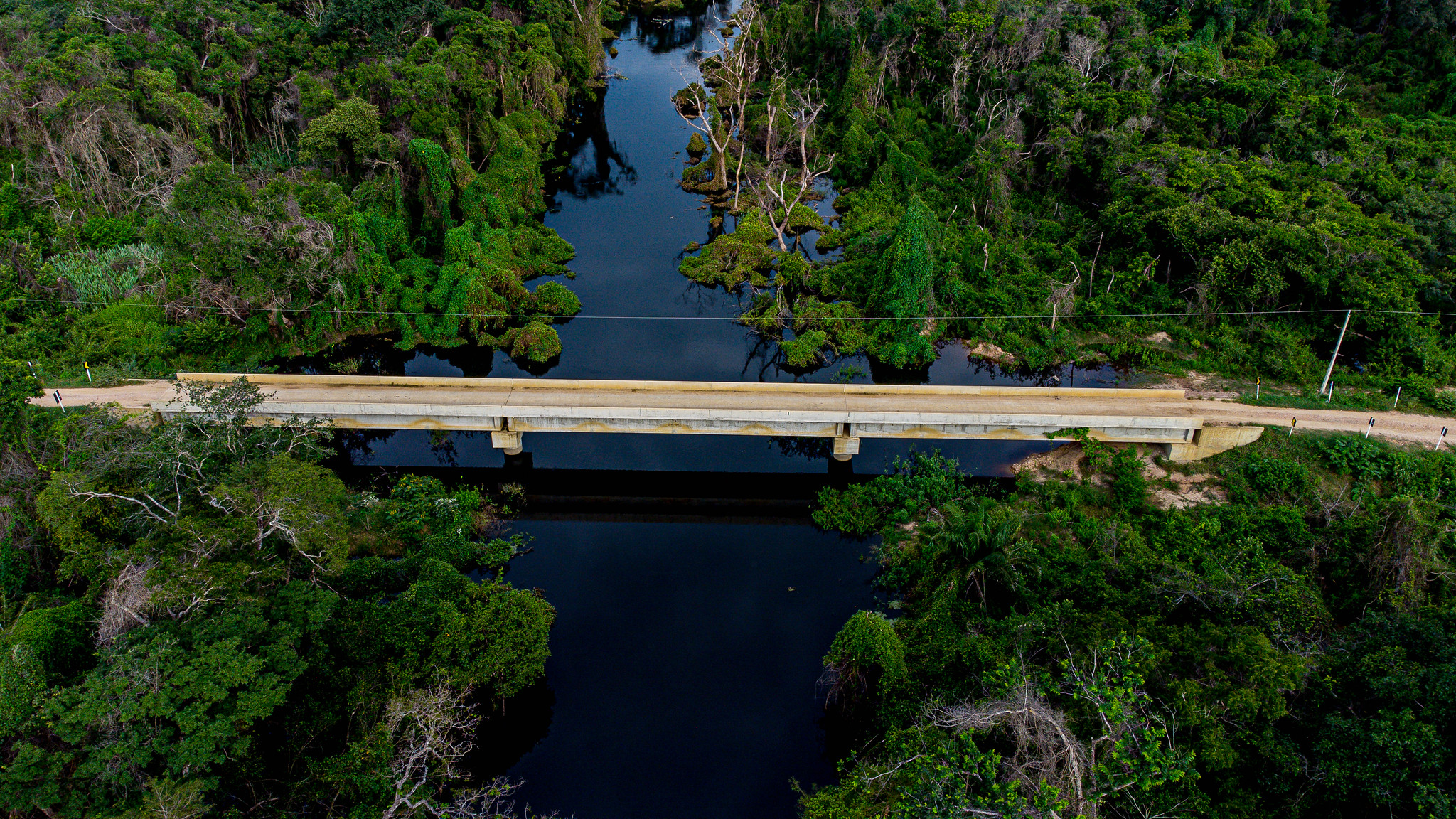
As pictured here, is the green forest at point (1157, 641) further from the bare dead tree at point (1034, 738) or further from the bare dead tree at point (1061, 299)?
the bare dead tree at point (1061, 299)

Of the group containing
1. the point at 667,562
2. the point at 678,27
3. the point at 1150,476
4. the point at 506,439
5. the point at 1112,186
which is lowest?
the point at 667,562

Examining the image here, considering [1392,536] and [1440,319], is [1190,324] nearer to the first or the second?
[1440,319]

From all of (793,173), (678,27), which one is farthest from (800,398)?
(678,27)

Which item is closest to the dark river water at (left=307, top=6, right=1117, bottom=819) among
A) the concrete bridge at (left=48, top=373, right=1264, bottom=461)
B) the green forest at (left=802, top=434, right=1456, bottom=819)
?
the green forest at (left=802, top=434, right=1456, bottom=819)

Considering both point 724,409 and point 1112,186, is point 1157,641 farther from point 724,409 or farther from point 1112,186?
point 1112,186

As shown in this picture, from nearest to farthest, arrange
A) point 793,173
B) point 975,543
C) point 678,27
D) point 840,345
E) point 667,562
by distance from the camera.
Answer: point 975,543 → point 667,562 → point 840,345 → point 793,173 → point 678,27

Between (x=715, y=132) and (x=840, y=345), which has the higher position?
(x=715, y=132)

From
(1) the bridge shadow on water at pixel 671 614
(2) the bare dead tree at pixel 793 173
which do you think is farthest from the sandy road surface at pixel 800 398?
(2) the bare dead tree at pixel 793 173
